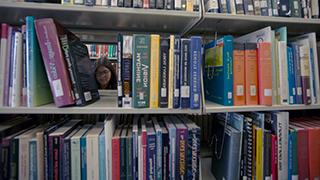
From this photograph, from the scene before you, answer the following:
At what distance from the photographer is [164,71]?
2.51 ft

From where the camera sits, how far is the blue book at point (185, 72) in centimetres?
76

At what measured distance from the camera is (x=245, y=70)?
839mm

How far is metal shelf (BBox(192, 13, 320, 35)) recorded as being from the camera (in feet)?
2.86

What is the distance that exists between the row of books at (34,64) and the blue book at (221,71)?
1.83 ft

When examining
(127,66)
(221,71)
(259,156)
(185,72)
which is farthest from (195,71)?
(259,156)

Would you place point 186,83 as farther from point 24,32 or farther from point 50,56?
point 24,32

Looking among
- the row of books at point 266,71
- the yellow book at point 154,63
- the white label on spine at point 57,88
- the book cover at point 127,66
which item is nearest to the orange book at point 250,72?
the row of books at point 266,71

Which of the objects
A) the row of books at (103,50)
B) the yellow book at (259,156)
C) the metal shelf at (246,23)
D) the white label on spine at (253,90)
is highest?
the metal shelf at (246,23)

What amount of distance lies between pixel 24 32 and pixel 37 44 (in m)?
0.06

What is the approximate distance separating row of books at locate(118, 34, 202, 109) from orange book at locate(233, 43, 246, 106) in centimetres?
17

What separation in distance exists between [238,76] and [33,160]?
0.84 metres

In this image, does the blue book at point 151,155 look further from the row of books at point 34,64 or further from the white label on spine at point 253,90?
the white label on spine at point 253,90

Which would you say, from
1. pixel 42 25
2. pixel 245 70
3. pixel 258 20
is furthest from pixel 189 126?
pixel 42 25

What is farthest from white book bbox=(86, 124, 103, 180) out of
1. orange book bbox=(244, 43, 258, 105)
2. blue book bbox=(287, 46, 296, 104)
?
blue book bbox=(287, 46, 296, 104)
